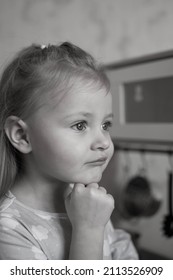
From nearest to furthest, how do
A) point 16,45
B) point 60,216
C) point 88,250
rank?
point 88,250, point 60,216, point 16,45

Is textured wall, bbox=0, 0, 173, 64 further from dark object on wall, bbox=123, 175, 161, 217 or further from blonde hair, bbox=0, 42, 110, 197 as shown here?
blonde hair, bbox=0, 42, 110, 197

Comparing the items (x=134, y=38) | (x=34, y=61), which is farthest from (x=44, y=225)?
(x=134, y=38)

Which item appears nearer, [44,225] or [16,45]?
[44,225]

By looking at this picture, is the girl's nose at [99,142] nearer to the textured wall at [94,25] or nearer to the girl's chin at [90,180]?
the girl's chin at [90,180]

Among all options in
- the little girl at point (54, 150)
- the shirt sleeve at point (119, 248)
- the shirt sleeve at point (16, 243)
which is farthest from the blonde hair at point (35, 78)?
the shirt sleeve at point (119, 248)

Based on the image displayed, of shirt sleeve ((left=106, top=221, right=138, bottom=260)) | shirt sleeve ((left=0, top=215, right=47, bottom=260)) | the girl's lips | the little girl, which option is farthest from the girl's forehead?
shirt sleeve ((left=106, top=221, right=138, bottom=260))

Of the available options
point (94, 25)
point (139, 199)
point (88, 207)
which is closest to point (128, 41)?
point (94, 25)

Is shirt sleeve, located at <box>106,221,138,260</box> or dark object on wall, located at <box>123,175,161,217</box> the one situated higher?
dark object on wall, located at <box>123,175,161,217</box>

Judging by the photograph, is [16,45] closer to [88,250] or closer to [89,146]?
[89,146]

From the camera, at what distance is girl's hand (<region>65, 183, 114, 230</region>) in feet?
2.22

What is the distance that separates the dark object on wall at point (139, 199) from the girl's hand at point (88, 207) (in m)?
0.72

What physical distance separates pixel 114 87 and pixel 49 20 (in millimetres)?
408

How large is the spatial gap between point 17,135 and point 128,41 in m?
0.91
